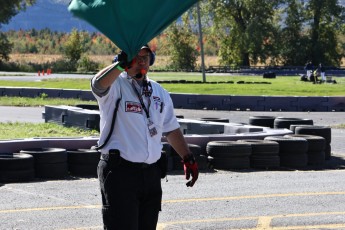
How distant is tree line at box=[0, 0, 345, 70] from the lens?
2940 inches

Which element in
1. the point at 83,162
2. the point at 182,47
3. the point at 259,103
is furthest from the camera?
the point at 182,47

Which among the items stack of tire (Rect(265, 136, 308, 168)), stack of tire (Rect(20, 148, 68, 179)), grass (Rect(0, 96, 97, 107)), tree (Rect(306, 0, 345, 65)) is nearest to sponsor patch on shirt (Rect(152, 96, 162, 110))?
stack of tire (Rect(20, 148, 68, 179))

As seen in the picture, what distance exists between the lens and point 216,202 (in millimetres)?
9617

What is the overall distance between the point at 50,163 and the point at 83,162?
49 cm

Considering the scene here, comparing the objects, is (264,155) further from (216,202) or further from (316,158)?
(216,202)

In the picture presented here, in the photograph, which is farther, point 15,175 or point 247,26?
point 247,26

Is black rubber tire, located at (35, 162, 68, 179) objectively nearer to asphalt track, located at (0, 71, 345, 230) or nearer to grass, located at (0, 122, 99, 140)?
asphalt track, located at (0, 71, 345, 230)

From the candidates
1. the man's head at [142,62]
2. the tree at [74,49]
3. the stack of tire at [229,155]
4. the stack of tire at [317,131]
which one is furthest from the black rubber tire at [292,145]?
the tree at [74,49]

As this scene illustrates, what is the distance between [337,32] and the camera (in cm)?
7812

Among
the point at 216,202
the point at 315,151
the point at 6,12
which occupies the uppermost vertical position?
the point at 6,12

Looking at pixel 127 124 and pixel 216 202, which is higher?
pixel 127 124

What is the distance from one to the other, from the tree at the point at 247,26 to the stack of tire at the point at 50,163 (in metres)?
63.3

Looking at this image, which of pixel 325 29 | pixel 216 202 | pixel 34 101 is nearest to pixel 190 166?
pixel 216 202

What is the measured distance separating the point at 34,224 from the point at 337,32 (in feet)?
237
